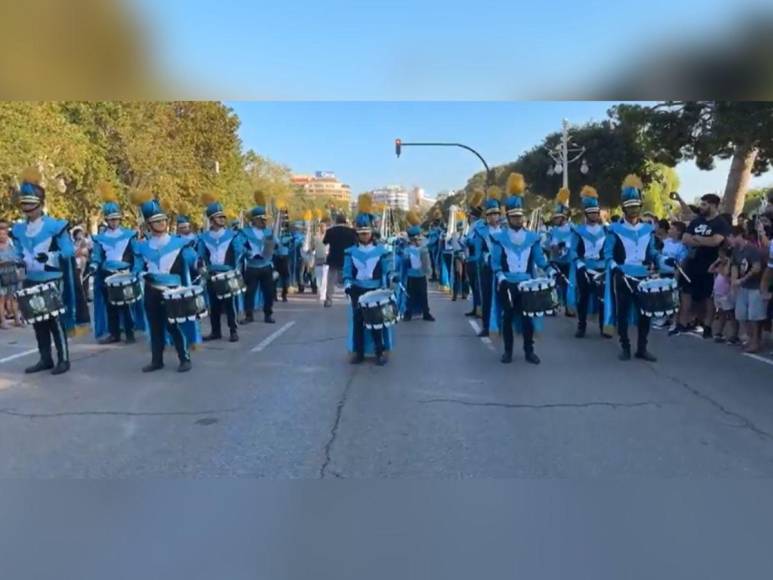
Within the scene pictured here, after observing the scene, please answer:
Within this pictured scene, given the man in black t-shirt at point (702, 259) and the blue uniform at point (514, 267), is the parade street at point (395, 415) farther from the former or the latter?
the man in black t-shirt at point (702, 259)

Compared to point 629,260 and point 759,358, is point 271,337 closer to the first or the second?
point 629,260

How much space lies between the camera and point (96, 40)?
2.77 meters

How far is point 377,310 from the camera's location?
29.1 feet

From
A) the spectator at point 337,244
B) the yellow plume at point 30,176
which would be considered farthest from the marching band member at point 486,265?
the yellow plume at point 30,176

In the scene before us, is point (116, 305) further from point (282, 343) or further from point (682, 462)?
point (682, 462)

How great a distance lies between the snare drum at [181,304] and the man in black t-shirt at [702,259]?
7.08 metres

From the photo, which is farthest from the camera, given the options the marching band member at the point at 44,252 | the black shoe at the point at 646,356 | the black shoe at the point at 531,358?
the black shoe at the point at 646,356

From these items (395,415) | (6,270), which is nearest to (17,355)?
(6,270)

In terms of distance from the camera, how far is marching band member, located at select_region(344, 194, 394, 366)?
9.24 metres

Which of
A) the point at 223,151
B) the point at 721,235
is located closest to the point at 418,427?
the point at 721,235

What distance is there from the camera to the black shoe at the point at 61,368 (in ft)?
29.1

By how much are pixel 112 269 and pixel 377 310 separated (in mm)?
4370

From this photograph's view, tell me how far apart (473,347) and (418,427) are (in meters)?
4.50

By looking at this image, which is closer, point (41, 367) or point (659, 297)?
point (659, 297)
